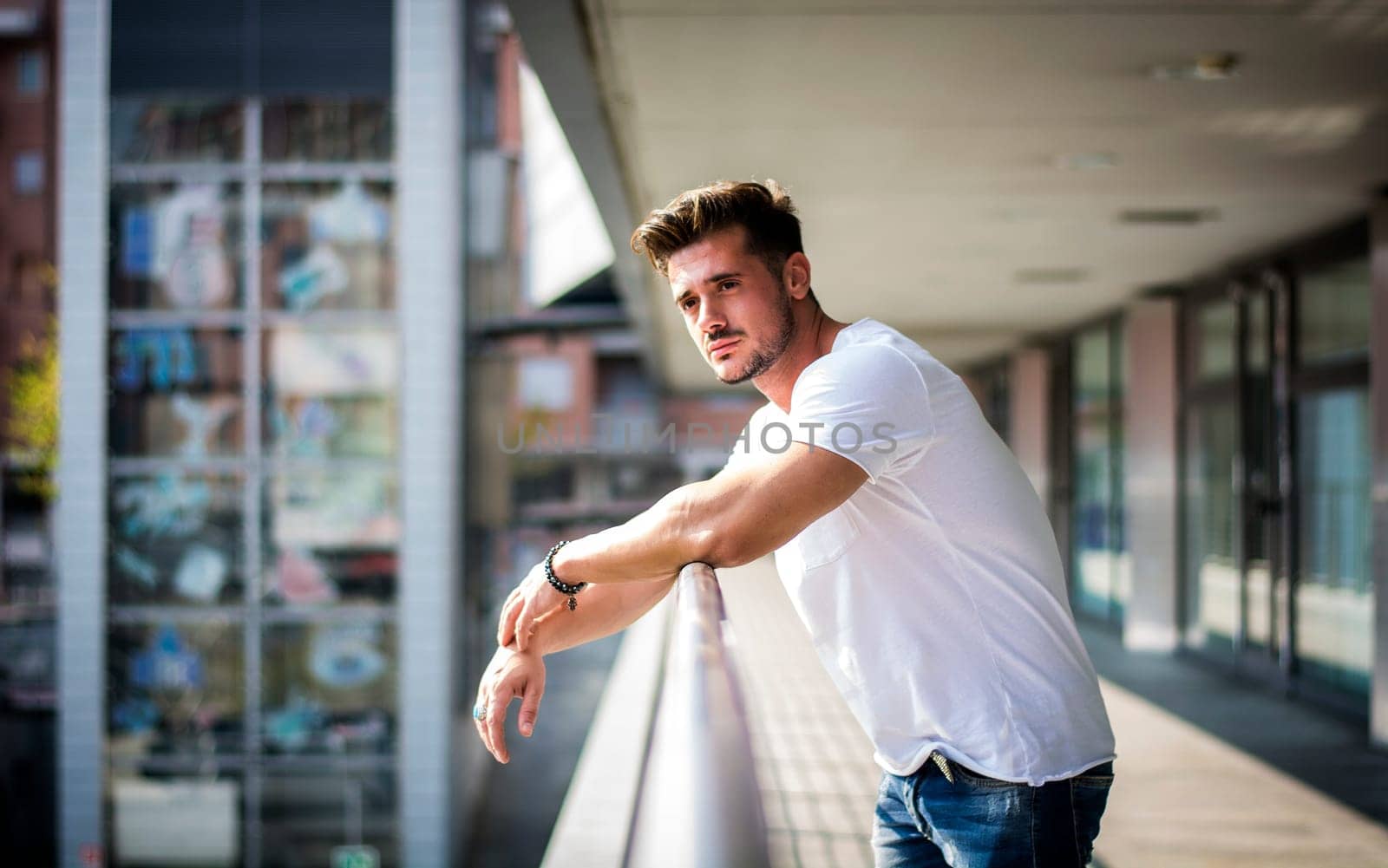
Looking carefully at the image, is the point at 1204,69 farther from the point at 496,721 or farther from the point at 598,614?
the point at 496,721

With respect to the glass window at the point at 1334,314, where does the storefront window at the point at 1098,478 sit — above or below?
below

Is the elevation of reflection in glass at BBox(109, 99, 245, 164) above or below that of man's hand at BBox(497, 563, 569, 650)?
above

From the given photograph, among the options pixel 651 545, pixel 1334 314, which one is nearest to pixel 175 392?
pixel 1334 314

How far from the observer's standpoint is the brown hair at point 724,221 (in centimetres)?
143

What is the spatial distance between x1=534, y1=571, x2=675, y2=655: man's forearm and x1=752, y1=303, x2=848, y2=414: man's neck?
0.93 feet

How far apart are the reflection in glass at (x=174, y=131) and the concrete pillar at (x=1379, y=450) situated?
24.6ft

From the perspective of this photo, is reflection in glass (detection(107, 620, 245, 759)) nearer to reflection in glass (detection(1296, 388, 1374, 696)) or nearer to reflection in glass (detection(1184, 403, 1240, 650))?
reflection in glass (detection(1184, 403, 1240, 650))

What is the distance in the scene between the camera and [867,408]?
1.20m

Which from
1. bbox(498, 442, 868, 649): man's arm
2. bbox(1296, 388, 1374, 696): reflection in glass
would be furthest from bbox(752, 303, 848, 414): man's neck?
bbox(1296, 388, 1374, 696): reflection in glass

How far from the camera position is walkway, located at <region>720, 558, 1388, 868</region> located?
398 centimetres

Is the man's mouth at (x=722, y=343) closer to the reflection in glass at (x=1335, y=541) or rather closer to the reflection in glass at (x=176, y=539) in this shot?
the reflection in glass at (x=1335, y=541)

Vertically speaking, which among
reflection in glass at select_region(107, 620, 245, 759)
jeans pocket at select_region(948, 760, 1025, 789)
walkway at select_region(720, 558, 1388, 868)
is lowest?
reflection in glass at select_region(107, 620, 245, 759)

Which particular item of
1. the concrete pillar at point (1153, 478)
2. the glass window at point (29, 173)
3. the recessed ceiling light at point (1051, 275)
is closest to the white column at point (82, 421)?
the recessed ceiling light at point (1051, 275)

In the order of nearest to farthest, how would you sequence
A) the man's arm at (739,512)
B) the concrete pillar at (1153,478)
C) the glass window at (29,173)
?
the man's arm at (739,512) → the concrete pillar at (1153,478) → the glass window at (29,173)
